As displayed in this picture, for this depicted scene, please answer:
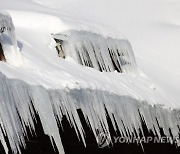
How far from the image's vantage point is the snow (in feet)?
19.9

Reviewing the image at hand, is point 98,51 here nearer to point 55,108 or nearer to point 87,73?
point 87,73

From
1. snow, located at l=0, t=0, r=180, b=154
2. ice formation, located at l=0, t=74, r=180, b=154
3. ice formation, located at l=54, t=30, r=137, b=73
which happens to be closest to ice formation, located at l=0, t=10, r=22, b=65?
snow, located at l=0, t=0, r=180, b=154

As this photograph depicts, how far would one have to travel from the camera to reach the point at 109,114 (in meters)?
7.68

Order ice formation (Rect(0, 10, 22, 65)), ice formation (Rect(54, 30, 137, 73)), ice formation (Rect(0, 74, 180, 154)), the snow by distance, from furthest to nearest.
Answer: ice formation (Rect(54, 30, 137, 73))
ice formation (Rect(0, 10, 22, 65))
the snow
ice formation (Rect(0, 74, 180, 154))

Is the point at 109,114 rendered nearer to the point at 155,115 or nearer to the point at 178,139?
the point at 155,115

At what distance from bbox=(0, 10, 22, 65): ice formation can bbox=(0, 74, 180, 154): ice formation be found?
1.09 meters

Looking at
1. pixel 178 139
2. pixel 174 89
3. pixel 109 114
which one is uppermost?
pixel 109 114

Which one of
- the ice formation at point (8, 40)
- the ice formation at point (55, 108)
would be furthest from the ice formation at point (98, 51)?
the ice formation at point (8, 40)

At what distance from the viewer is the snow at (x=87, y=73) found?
238 inches

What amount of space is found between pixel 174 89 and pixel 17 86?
6038mm

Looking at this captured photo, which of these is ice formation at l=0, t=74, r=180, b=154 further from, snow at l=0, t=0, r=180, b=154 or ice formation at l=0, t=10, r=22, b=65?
ice formation at l=0, t=10, r=22, b=65

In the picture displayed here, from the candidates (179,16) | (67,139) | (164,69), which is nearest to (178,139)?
(164,69)

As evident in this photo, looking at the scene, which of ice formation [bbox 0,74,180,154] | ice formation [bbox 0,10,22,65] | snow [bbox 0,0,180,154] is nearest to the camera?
ice formation [bbox 0,74,180,154]

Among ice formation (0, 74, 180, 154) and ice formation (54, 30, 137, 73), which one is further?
ice formation (54, 30, 137, 73)
